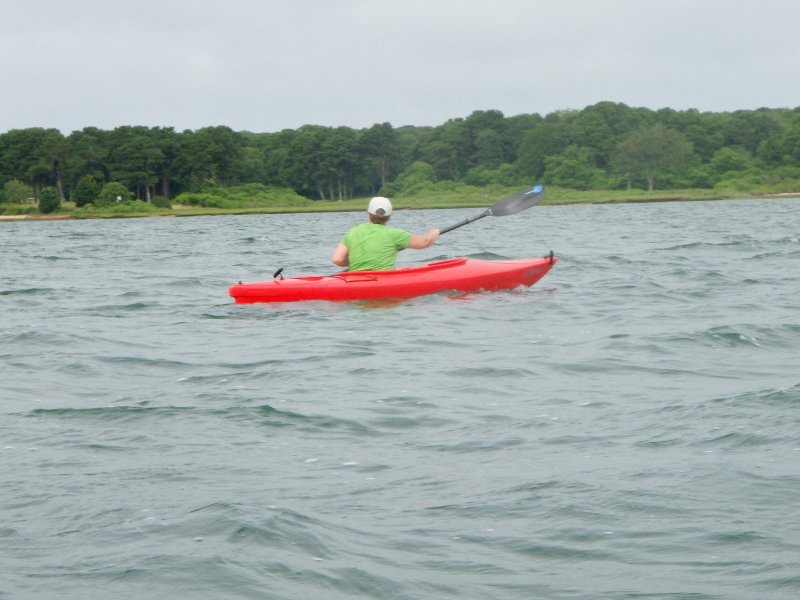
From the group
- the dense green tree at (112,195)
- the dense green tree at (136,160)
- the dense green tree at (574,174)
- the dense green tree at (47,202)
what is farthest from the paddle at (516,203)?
the dense green tree at (574,174)

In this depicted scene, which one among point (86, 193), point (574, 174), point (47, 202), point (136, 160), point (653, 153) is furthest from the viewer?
point (574, 174)

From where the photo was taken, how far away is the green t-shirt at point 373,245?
10.8m

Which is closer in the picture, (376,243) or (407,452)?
(407,452)

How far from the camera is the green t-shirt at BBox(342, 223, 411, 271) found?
1084 centimetres

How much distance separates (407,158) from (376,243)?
99.3 meters

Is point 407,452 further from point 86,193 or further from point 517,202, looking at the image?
point 86,193

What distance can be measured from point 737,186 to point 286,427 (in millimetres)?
78998

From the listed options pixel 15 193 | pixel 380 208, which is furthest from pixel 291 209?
pixel 380 208

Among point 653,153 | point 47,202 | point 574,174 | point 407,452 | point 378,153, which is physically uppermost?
point 378,153

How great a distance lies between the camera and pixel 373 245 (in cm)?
1088

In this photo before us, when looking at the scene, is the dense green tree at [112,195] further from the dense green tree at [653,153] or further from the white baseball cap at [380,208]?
the white baseball cap at [380,208]

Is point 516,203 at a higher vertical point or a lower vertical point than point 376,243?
higher

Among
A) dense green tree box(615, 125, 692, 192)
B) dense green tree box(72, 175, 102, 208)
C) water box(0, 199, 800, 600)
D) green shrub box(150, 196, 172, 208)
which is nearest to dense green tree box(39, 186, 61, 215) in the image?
dense green tree box(72, 175, 102, 208)

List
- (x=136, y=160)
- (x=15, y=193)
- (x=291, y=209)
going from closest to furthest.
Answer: (x=15, y=193) → (x=291, y=209) → (x=136, y=160)
